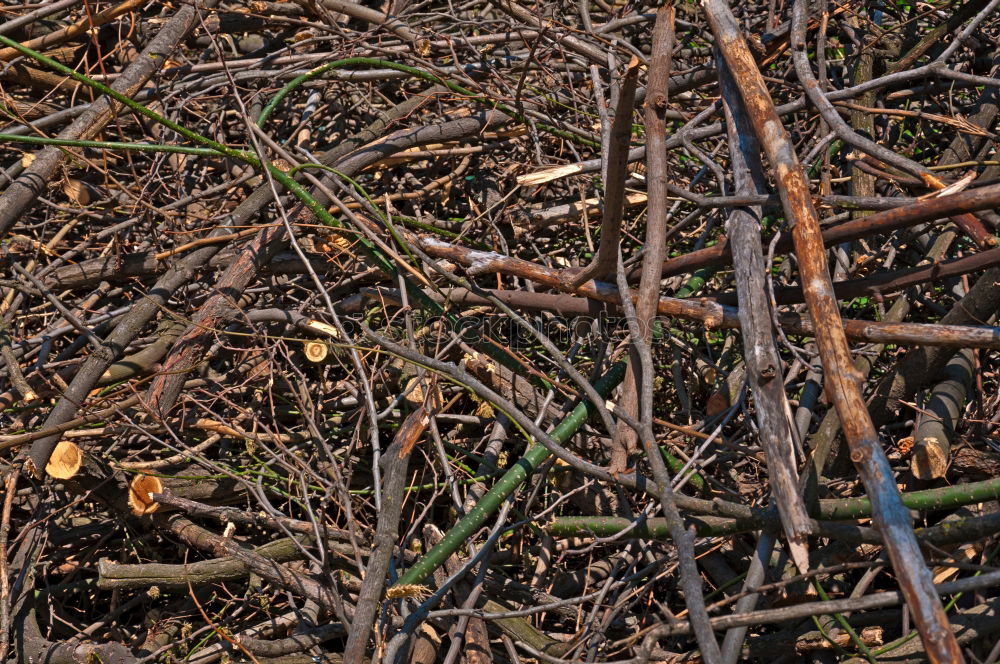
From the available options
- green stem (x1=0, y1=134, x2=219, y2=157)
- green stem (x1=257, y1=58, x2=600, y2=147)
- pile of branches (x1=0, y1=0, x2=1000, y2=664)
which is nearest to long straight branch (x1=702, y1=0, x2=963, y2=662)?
pile of branches (x1=0, y1=0, x2=1000, y2=664)

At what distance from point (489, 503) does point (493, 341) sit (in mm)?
411

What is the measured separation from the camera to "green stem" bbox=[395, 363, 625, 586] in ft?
6.33

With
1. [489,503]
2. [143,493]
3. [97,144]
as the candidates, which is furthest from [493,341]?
[97,144]

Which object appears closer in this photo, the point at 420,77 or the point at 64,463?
the point at 64,463

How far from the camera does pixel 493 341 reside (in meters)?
2.11

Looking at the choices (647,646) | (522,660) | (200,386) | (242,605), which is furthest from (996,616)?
(200,386)

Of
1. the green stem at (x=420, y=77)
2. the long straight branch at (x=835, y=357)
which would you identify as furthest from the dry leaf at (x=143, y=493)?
the long straight branch at (x=835, y=357)

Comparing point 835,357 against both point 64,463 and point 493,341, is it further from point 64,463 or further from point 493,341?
point 64,463

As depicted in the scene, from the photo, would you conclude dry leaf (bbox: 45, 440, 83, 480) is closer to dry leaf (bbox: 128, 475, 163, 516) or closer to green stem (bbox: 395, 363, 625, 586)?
dry leaf (bbox: 128, 475, 163, 516)

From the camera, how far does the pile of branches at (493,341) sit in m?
1.85

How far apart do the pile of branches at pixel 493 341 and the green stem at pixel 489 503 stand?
10 mm

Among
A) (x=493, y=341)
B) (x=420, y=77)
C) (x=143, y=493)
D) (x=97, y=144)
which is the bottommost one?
(x=143, y=493)

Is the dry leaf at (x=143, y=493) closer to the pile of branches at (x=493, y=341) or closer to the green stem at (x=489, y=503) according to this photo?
the pile of branches at (x=493, y=341)

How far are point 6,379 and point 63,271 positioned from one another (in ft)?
1.25
